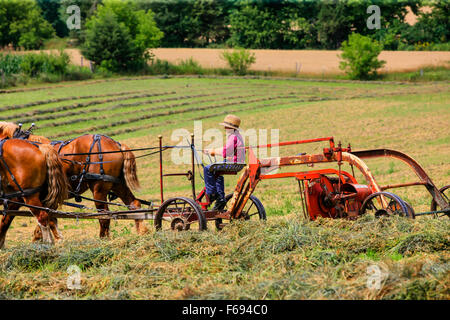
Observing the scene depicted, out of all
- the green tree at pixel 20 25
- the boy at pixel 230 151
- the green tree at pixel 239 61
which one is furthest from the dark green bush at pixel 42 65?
the boy at pixel 230 151

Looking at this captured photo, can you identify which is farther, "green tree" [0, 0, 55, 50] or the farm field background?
"green tree" [0, 0, 55, 50]

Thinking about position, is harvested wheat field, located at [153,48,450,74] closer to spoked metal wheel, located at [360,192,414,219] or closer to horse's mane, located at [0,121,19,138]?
horse's mane, located at [0,121,19,138]

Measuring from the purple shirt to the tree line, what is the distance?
59.1 meters

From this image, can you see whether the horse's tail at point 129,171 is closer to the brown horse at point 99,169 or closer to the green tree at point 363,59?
the brown horse at point 99,169

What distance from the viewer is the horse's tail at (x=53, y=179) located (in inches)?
384

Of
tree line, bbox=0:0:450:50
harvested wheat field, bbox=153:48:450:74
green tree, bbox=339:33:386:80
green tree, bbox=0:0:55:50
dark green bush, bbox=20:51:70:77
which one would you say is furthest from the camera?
green tree, bbox=0:0:55:50

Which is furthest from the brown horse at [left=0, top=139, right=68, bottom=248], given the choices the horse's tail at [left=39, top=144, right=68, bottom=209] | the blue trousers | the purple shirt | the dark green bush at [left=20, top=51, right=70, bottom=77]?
the dark green bush at [left=20, top=51, right=70, bottom=77]

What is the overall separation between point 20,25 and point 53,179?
71392 mm

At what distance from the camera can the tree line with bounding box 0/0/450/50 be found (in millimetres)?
67375

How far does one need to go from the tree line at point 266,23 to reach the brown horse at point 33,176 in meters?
59.5

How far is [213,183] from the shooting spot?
360 inches

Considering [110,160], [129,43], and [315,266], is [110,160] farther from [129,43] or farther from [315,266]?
[129,43]
